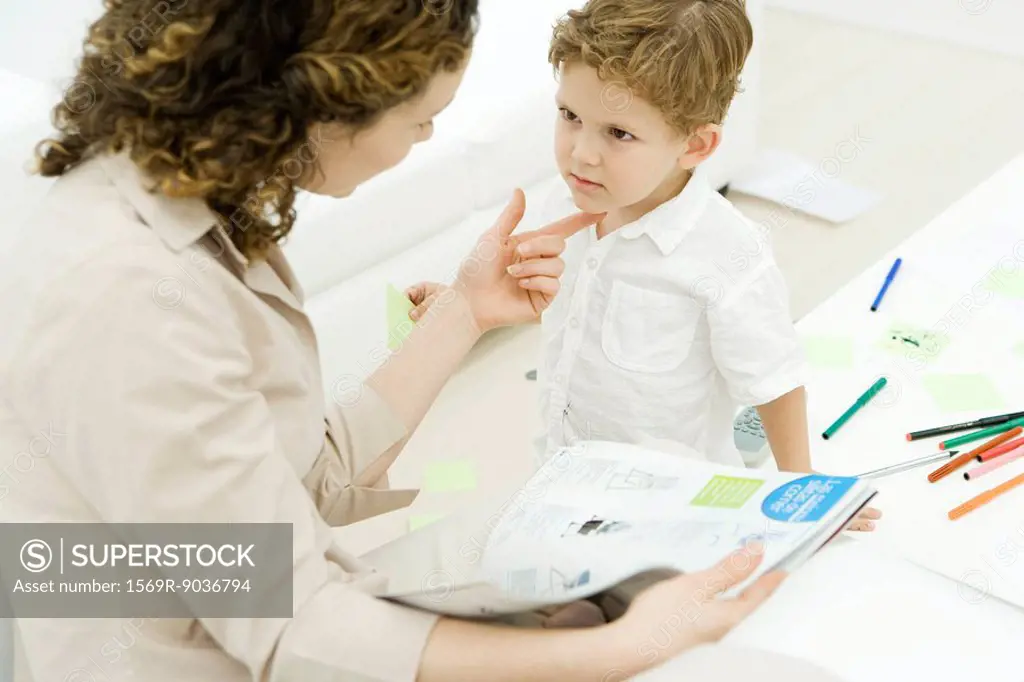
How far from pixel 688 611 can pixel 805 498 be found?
140 millimetres

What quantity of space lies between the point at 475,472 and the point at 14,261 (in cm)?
133

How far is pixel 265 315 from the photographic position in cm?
88

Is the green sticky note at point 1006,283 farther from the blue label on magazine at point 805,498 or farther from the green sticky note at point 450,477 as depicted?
the green sticky note at point 450,477

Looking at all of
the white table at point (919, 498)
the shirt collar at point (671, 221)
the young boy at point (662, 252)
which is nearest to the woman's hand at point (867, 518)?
the white table at point (919, 498)

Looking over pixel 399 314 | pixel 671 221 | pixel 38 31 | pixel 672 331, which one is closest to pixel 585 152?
pixel 671 221

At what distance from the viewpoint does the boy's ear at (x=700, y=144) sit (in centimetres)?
121

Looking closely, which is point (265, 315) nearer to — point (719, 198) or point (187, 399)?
point (187, 399)

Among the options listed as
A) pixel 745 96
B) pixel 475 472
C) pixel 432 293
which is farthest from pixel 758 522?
pixel 745 96

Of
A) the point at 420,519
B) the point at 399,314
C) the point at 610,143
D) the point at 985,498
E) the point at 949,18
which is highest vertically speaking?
the point at 949,18

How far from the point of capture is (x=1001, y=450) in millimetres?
1161

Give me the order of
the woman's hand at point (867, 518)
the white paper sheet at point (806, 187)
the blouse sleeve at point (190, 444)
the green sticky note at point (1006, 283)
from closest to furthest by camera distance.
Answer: the blouse sleeve at point (190, 444) < the woman's hand at point (867, 518) < the green sticky note at point (1006, 283) < the white paper sheet at point (806, 187)

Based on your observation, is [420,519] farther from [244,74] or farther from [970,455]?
[244,74]

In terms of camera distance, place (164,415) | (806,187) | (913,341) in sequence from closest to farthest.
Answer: (164,415) < (913,341) < (806,187)

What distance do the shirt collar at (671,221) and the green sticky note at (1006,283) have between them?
0.48 m
